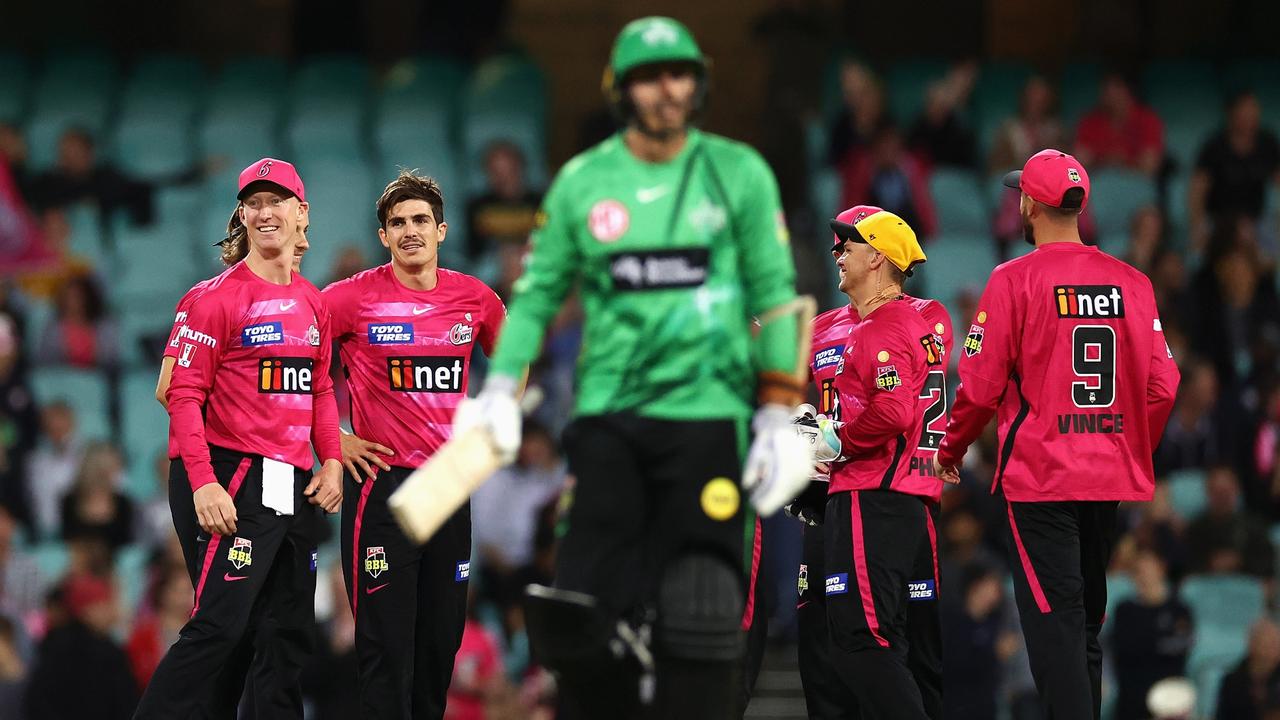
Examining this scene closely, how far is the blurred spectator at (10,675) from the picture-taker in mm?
10680

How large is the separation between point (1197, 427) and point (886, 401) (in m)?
6.22

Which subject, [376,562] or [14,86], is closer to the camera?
[376,562]

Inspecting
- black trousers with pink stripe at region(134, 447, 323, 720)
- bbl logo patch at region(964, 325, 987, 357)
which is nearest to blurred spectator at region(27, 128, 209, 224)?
black trousers with pink stripe at region(134, 447, 323, 720)

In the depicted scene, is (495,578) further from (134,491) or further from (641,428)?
(641,428)

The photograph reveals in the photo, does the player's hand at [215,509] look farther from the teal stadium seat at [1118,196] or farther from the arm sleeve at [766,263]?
the teal stadium seat at [1118,196]

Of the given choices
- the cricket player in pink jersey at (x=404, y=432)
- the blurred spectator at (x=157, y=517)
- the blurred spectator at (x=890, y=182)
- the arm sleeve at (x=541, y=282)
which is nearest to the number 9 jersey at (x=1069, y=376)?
the cricket player in pink jersey at (x=404, y=432)

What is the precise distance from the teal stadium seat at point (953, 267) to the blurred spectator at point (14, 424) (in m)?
6.55

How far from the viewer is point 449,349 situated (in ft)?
24.3

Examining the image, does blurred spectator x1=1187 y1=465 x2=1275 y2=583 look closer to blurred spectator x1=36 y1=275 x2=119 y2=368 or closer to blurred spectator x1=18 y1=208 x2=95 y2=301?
blurred spectator x1=36 y1=275 x2=119 y2=368

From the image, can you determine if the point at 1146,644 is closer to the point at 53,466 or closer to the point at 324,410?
the point at 324,410

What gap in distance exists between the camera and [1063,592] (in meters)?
6.81

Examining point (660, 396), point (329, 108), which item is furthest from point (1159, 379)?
point (329, 108)

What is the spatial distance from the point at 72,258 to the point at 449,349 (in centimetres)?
750

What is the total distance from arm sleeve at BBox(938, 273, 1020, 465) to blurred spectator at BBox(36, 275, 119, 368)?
8028mm
